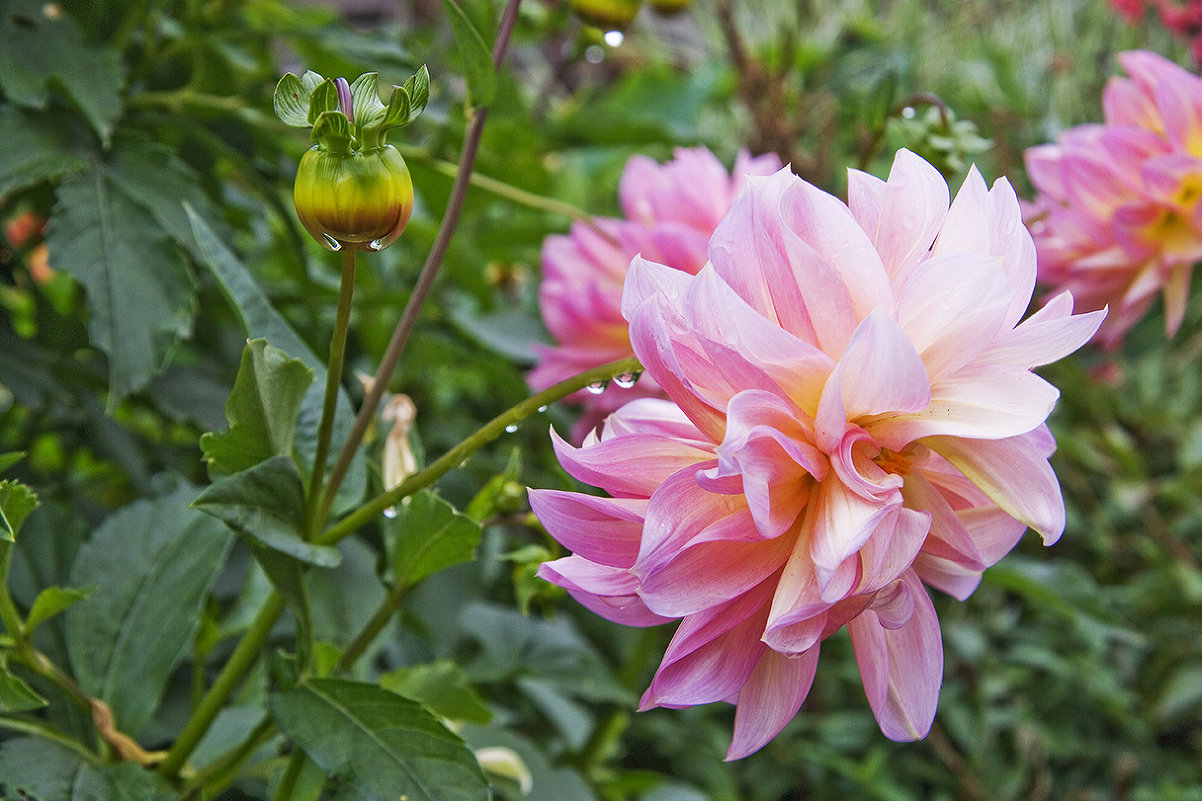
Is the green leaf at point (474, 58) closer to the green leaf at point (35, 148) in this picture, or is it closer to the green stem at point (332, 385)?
the green stem at point (332, 385)

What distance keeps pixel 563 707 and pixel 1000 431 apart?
1.85 ft

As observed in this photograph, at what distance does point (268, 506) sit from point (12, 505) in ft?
0.34

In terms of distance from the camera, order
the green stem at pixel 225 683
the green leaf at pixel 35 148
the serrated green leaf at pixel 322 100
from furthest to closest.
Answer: the green leaf at pixel 35 148
the green stem at pixel 225 683
the serrated green leaf at pixel 322 100

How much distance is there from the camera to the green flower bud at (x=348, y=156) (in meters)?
0.29

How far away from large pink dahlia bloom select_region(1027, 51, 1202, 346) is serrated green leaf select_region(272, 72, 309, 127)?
1.51ft

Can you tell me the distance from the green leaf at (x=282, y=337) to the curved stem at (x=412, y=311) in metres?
0.03

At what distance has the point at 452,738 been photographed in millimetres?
354

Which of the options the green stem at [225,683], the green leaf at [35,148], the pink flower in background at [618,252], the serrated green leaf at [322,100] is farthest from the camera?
the pink flower in background at [618,252]

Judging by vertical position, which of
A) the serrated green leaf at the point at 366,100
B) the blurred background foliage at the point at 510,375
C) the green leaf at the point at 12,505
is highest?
the serrated green leaf at the point at 366,100

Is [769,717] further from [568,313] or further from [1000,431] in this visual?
[568,313]

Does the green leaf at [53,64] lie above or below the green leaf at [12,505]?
above

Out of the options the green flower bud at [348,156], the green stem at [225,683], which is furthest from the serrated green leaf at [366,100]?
the green stem at [225,683]

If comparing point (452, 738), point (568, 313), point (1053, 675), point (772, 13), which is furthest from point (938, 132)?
point (772, 13)

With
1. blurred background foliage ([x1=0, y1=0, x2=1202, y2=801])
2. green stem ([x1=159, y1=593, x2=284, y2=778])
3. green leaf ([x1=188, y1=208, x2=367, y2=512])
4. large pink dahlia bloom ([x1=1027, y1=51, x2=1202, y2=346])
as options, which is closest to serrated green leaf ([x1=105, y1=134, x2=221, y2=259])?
blurred background foliage ([x1=0, y1=0, x2=1202, y2=801])
